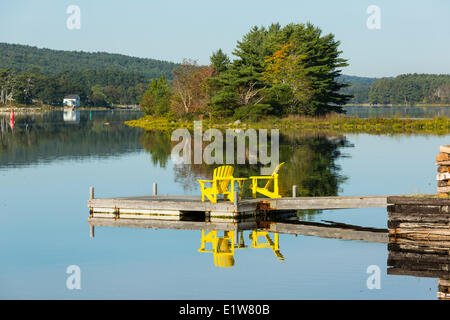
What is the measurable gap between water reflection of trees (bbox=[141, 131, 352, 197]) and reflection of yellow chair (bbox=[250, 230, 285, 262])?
638 centimetres

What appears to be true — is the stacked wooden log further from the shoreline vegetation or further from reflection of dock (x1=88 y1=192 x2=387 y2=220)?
the shoreline vegetation

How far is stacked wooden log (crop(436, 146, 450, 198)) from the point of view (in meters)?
18.8

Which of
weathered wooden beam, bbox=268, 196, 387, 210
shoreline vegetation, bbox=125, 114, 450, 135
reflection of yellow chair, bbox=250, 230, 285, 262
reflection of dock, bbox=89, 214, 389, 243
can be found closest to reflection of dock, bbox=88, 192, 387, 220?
weathered wooden beam, bbox=268, 196, 387, 210

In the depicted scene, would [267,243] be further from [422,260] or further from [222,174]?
[422,260]

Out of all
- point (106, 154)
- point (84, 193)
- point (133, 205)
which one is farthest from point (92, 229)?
point (106, 154)

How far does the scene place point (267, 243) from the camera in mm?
19641

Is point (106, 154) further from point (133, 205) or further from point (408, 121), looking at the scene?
point (408, 121)

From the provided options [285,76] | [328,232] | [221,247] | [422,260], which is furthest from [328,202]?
[285,76]

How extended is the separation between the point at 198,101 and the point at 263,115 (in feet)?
39.5

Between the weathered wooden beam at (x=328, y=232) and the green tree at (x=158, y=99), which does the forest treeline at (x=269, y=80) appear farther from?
the weathered wooden beam at (x=328, y=232)

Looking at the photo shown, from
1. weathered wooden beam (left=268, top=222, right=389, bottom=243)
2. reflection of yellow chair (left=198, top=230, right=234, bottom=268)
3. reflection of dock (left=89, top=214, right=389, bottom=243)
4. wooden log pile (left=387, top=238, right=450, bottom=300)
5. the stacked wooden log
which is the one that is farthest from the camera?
reflection of dock (left=89, top=214, right=389, bottom=243)

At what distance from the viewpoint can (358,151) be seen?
48375mm

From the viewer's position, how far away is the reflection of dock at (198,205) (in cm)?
2094

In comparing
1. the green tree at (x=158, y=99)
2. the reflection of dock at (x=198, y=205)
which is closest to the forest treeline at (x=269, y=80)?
the green tree at (x=158, y=99)
